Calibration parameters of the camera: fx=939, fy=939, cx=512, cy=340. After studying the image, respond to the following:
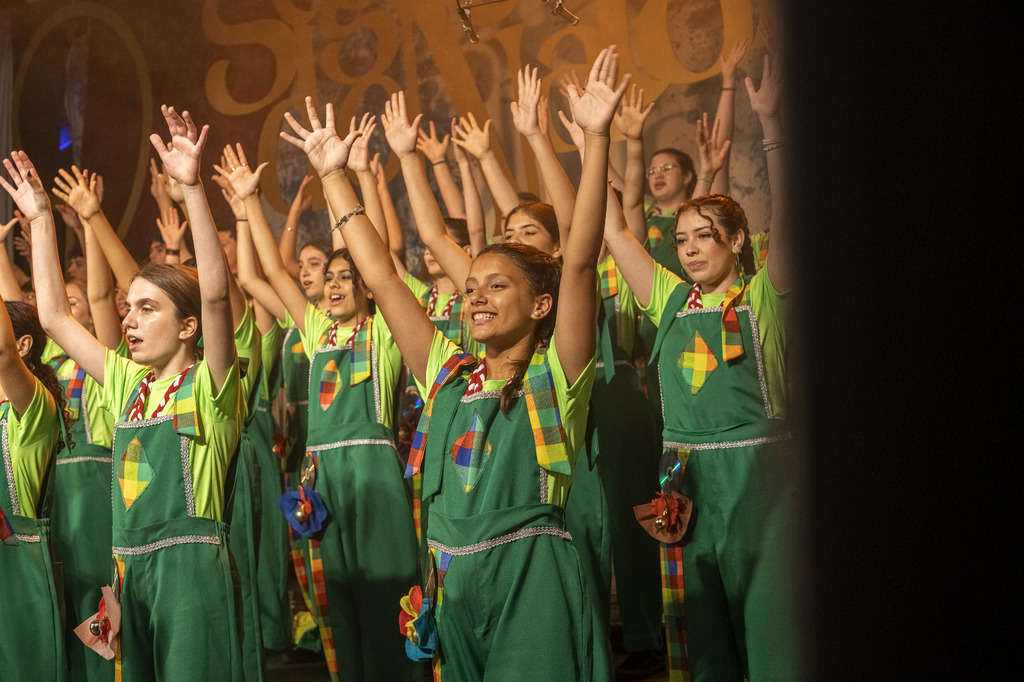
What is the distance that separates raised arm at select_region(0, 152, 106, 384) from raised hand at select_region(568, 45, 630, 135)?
5.04 feet

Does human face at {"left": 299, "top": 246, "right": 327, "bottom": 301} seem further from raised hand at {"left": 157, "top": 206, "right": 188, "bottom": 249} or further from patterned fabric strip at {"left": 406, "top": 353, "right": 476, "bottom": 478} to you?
patterned fabric strip at {"left": 406, "top": 353, "right": 476, "bottom": 478}

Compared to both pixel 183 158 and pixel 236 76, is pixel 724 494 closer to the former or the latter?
pixel 183 158

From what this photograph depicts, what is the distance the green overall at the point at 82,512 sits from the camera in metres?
3.03

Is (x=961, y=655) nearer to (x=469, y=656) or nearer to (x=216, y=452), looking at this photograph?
(x=469, y=656)

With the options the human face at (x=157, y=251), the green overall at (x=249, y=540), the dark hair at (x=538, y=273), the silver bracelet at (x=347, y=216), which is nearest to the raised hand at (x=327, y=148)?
the silver bracelet at (x=347, y=216)

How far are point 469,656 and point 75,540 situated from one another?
1789 millimetres

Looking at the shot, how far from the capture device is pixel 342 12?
5219 millimetres

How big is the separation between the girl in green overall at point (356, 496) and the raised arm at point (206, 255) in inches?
24.8

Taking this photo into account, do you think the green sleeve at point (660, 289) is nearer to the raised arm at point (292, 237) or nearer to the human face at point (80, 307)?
the raised arm at point (292, 237)

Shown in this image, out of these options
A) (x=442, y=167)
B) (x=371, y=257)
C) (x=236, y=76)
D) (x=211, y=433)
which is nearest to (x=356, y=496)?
(x=211, y=433)

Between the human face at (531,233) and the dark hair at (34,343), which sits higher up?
the human face at (531,233)

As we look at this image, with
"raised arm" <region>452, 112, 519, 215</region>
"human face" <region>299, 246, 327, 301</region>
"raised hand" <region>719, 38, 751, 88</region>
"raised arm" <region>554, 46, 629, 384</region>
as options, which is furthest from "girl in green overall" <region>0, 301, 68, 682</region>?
"raised hand" <region>719, 38, 751, 88</region>

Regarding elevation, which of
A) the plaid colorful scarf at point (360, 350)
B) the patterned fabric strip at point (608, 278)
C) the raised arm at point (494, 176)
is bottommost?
the plaid colorful scarf at point (360, 350)

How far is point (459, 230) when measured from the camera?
378 centimetres
